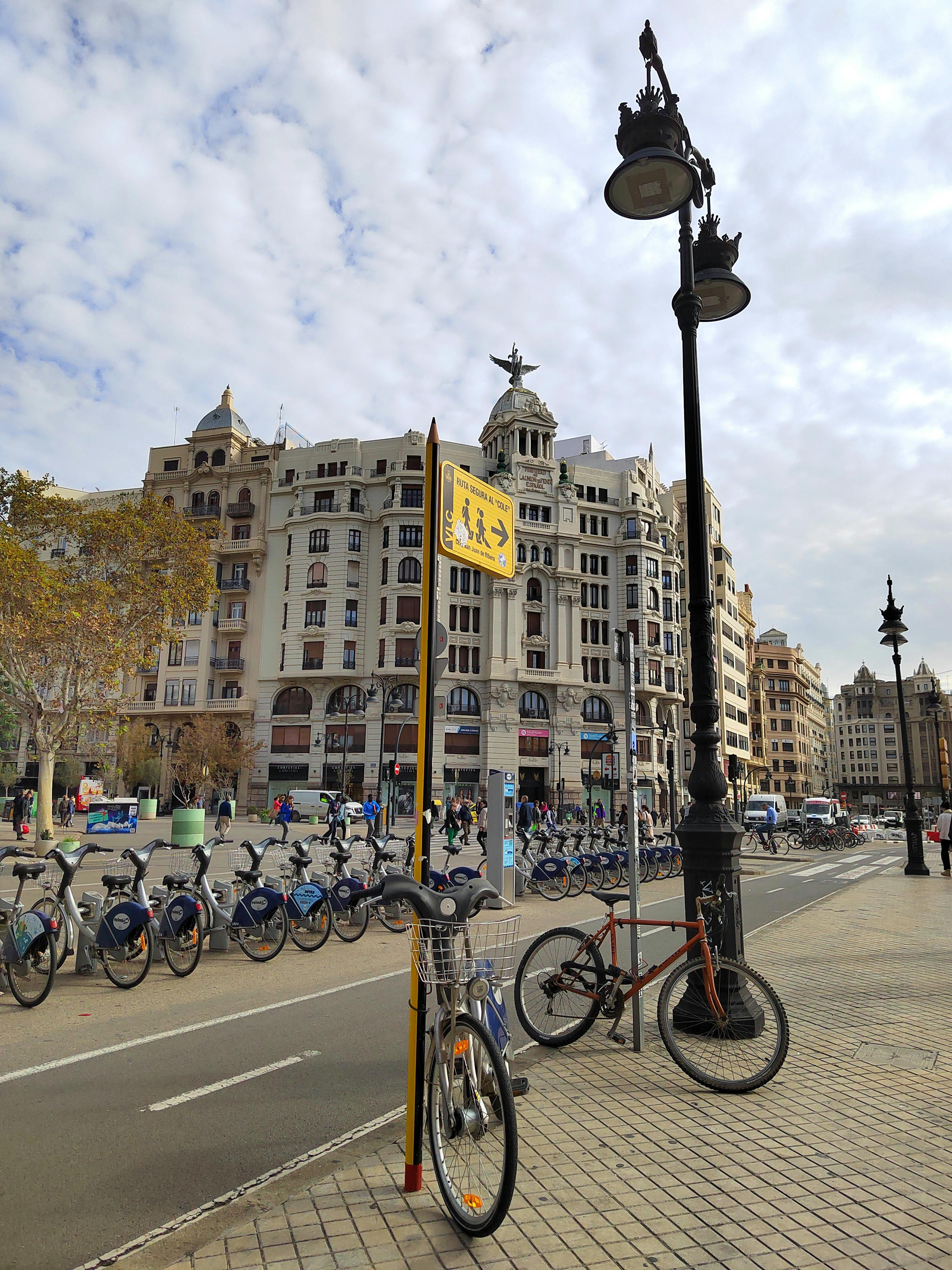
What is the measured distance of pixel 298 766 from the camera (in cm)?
5419

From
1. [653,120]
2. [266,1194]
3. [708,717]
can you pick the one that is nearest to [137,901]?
[266,1194]

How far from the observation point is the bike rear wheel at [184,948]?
A: 8.19 meters

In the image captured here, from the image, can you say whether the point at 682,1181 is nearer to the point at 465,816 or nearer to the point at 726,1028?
the point at 726,1028

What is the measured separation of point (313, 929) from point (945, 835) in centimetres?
1805

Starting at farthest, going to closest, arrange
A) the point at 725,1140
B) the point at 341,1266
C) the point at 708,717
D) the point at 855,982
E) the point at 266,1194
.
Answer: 1. the point at 855,982
2. the point at 708,717
3. the point at 725,1140
4. the point at 266,1194
5. the point at 341,1266

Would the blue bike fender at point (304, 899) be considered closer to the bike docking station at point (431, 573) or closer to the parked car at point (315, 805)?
the bike docking station at point (431, 573)

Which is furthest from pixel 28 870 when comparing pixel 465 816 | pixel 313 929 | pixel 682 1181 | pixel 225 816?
pixel 465 816

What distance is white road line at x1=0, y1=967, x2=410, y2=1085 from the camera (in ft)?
17.7

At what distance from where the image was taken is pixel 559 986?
5.77 metres

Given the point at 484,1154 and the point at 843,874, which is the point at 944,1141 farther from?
the point at 843,874

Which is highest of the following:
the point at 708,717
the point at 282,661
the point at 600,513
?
the point at 600,513

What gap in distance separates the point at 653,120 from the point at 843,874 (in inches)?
859

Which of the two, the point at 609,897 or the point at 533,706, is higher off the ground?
the point at 533,706

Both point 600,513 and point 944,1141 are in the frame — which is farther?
point 600,513
